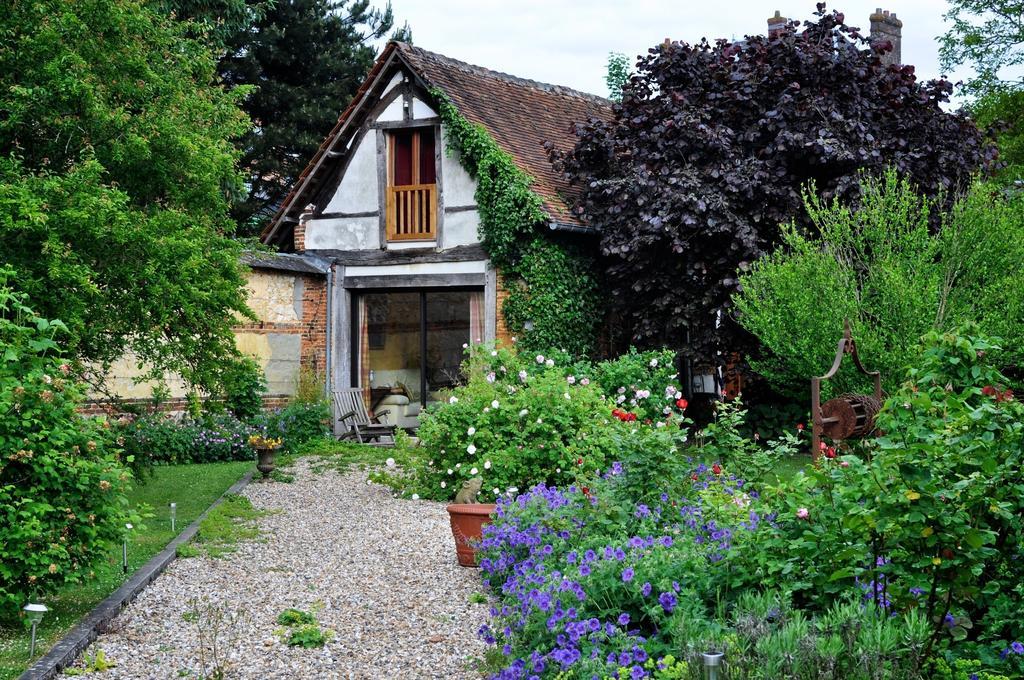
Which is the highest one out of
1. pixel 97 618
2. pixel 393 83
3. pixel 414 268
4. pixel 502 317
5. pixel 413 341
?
pixel 393 83

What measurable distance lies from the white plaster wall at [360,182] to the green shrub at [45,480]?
11.4 meters

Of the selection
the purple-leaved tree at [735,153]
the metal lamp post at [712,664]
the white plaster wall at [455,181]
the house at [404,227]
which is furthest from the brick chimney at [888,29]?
the metal lamp post at [712,664]

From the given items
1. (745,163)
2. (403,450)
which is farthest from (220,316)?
(745,163)

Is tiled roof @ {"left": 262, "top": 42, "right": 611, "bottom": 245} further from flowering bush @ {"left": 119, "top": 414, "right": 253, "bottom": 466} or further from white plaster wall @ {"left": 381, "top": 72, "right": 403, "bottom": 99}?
flowering bush @ {"left": 119, "top": 414, "right": 253, "bottom": 466}

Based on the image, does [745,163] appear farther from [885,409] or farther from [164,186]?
[885,409]

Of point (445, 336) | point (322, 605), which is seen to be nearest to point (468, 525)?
point (322, 605)

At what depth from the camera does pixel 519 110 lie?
18047 mm

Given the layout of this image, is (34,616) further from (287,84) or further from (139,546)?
(287,84)

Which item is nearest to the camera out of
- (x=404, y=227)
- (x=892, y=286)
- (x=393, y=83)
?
(x=892, y=286)

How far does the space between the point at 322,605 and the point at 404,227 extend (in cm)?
1082

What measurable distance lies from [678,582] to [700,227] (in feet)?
31.3

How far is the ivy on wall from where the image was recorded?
→ 15398 mm

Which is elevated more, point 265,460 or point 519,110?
point 519,110

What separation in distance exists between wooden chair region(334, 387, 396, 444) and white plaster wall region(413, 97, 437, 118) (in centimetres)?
455
